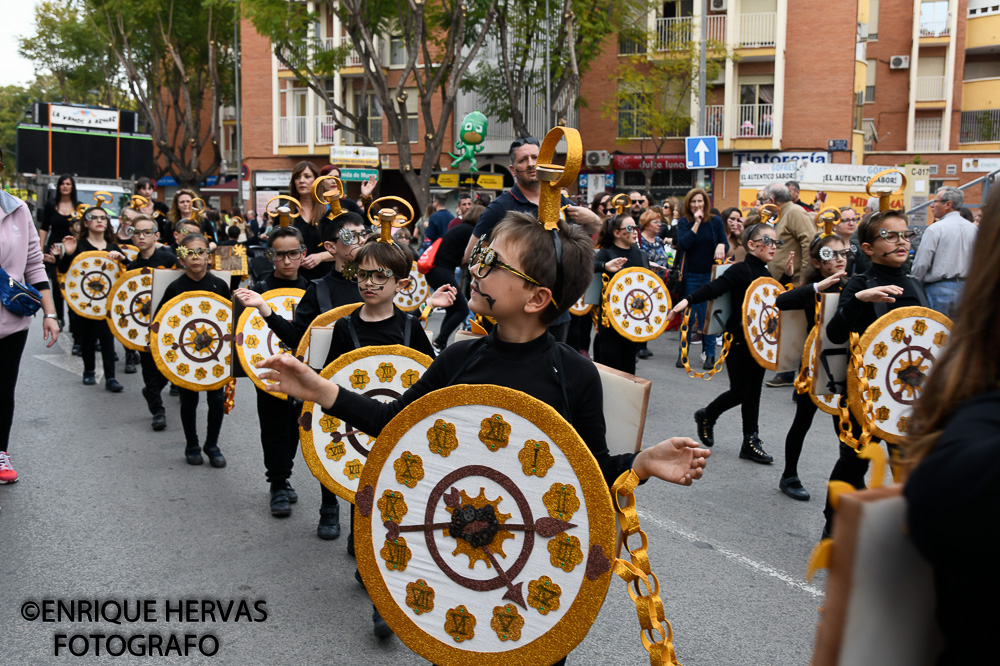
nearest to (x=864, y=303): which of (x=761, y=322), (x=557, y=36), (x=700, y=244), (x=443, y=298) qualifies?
(x=761, y=322)

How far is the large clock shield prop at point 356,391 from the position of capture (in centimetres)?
385

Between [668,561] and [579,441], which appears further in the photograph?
[668,561]

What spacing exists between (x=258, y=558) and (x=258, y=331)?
1.59 meters

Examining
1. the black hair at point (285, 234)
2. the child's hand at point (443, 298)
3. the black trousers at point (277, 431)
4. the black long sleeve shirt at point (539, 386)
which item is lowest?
the black trousers at point (277, 431)

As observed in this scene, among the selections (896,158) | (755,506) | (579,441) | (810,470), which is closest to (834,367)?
(755,506)

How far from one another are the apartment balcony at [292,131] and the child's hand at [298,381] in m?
40.2

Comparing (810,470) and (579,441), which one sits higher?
(579,441)

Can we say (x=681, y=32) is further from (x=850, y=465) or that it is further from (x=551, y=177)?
(x=551, y=177)

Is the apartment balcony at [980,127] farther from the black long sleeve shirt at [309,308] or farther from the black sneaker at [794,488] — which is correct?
the black long sleeve shirt at [309,308]

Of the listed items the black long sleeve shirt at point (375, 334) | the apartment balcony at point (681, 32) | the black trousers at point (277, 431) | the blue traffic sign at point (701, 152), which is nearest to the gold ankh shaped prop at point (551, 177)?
the black long sleeve shirt at point (375, 334)

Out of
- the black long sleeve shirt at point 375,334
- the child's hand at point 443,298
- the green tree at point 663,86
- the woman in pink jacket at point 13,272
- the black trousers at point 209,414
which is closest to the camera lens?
the child's hand at point 443,298

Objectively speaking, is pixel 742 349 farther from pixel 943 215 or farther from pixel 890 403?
pixel 943 215

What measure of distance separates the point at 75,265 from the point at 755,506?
716cm

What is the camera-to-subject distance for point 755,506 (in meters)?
5.88
